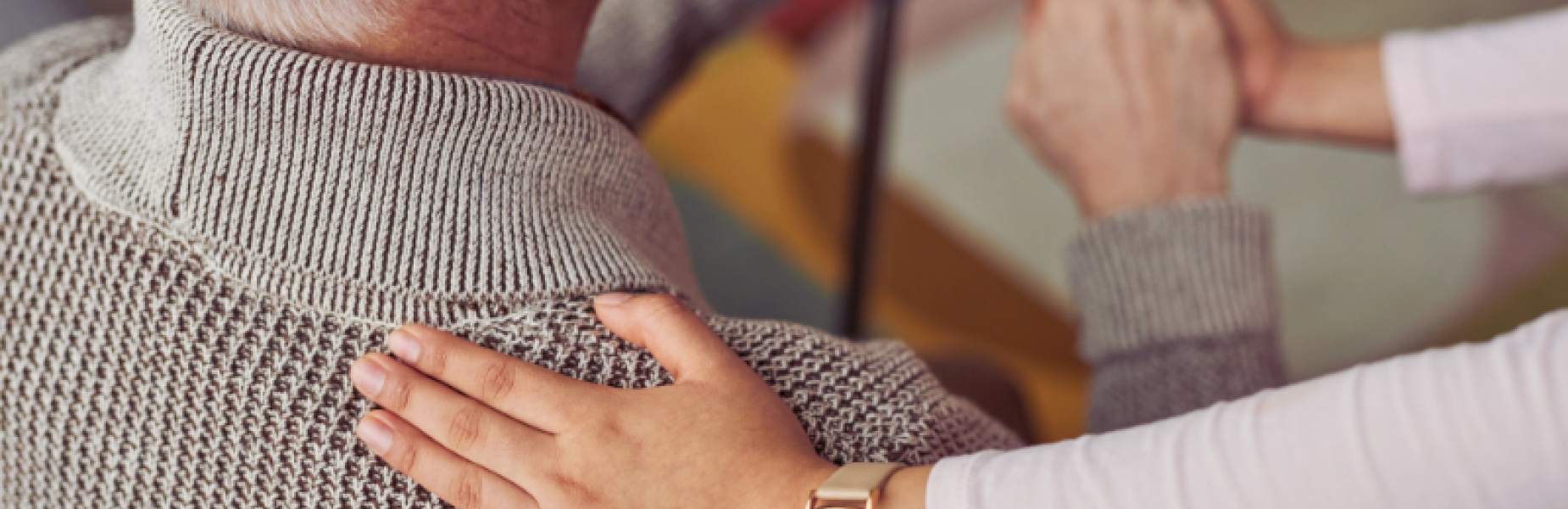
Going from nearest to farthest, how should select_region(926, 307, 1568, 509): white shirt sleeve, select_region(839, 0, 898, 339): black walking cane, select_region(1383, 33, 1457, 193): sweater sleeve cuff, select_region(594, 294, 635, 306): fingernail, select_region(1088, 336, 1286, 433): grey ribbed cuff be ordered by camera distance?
1. select_region(926, 307, 1568, 509): white shirt sleeve
2. select_region(594, 294, 635, 306): fingernail
3. select_region(1088, 336, 1286, 433): grey ribbed cuff
4. select_region(1383, 33, 1457, 193): sweater sleeve cuff
5. select_region(839, 0, 898, 339): black walking cane

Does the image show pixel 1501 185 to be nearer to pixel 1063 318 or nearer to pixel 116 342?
pixel 1063 318

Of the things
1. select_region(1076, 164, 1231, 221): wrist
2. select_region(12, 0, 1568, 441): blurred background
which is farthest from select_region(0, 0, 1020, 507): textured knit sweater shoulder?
select_region(12, 0, 1568, 441): blurred background

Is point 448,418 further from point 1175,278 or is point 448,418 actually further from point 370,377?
point 1175,278

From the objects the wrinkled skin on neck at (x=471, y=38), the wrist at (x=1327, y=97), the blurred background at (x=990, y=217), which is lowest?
the blurred background at (x=990, y=217)

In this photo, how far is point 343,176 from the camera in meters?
0.48

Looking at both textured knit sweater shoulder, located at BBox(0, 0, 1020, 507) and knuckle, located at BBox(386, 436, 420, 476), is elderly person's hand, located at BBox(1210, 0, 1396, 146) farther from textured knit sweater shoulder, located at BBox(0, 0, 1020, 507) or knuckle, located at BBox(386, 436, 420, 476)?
knuckle, located at BBox(386, 436, 420, 476)

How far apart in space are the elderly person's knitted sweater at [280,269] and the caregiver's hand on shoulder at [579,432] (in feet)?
0.07

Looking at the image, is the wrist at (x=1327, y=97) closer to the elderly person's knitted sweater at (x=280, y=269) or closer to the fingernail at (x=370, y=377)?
the elderly person's knitted sweater at (x=280, y=269)

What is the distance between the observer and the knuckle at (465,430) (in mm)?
472

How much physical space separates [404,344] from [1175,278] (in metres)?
0.51

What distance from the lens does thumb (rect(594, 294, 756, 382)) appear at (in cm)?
48

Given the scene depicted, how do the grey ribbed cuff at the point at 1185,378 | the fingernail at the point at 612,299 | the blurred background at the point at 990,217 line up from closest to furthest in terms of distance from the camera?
1. the fingernail at the point at 612,299
2. the grey ribbed cuff at the point at 1185,378
3. the blurred background at the point at 990,217

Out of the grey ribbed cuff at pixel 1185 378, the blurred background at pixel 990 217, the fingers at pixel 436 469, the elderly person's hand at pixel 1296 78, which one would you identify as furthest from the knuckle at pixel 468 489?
the blurred background at pixel 990 217

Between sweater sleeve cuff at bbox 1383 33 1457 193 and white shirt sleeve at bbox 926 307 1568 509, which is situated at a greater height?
sweater sleeve cuff at bbox 1383 33 1457 193
